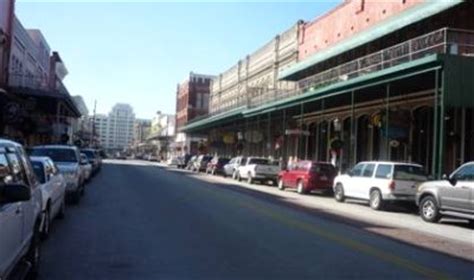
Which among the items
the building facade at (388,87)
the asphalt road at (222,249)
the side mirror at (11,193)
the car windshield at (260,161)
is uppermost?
the building facade at (388,87)

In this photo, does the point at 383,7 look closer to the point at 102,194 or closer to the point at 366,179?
the point at 366,179

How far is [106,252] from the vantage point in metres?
11.2

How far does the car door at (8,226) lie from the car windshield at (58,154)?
13997mm

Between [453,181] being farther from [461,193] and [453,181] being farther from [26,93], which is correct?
[26,93]

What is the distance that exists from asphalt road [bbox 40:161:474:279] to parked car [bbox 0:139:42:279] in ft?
2.66

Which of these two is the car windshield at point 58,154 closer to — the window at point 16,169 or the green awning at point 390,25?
the window at point 16,169

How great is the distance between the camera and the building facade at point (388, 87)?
26.9 m

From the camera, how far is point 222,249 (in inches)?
463

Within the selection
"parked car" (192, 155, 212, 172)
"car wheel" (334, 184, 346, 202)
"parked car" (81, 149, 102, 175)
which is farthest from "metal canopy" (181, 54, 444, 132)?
"parked car" (192, 155, 212, 172)

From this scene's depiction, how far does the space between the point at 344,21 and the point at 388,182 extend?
22.9 meters

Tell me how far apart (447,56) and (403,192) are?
539 centimetres

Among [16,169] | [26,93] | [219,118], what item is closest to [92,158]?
[26,93]

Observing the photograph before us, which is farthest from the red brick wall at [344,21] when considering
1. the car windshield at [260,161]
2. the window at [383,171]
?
the window at [383,171]

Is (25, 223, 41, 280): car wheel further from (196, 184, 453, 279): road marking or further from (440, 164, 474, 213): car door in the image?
(440, 164, 474, 213): car door
